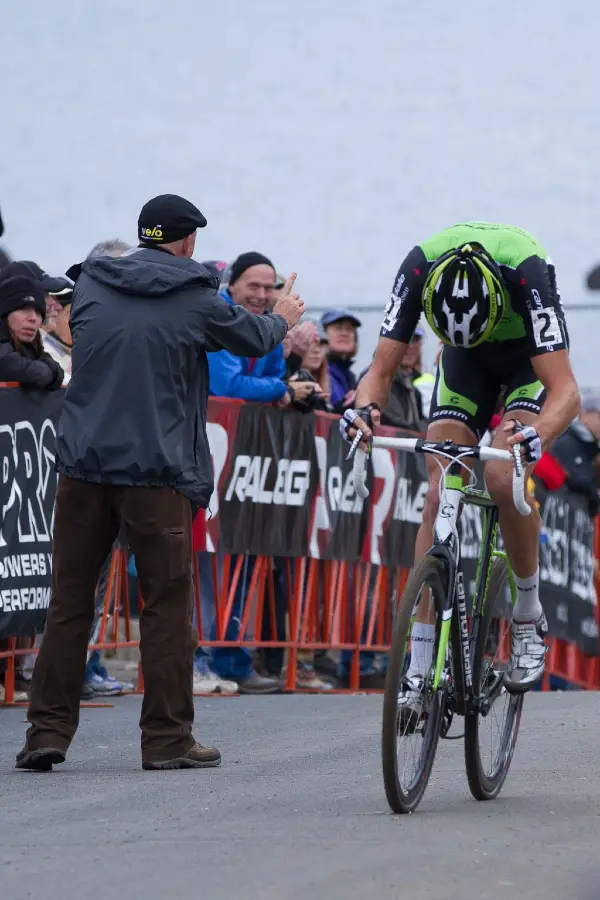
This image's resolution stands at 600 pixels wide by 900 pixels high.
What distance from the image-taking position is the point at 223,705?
9648mm

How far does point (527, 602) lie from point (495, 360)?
0.90m

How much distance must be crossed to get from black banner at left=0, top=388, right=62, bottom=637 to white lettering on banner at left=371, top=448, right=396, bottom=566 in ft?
9.48

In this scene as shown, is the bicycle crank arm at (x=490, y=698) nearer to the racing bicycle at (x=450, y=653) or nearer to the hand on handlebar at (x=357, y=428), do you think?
the racing bicycle at (x=450, y=653)

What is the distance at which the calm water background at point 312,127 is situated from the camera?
19.2 metres

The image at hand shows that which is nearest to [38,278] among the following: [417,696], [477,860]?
[417,696]

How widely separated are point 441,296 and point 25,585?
3.68 metres

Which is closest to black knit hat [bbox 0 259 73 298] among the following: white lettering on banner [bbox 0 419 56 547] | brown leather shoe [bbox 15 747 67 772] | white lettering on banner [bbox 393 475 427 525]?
white lettering on banner [bbox 0 419 56 547]

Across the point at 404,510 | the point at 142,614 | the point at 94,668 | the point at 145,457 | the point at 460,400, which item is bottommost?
the point at 94,668

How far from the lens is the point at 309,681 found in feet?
36.5

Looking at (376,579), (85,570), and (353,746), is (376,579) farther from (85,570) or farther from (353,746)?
(85,570)

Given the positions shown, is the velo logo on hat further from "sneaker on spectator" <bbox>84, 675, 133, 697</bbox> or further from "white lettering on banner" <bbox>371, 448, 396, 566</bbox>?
"white lettering on banner" <bbox>371, 448, 396, 566</bbox>

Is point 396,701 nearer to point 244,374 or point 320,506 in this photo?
point 244,374

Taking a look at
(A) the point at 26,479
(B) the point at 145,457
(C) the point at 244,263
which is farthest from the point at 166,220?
(C) the point at 244,263

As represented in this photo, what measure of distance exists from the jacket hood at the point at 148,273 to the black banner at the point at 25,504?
7.63ft
